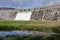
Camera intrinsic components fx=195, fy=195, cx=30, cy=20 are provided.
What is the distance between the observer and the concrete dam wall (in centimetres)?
346

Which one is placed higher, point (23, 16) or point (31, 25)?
point (23, 16)

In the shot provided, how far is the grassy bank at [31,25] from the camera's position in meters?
3.36

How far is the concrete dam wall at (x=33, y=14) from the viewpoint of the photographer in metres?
3.46

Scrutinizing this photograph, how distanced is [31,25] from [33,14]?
0.20 metres

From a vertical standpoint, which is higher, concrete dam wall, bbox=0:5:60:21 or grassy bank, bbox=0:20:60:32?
concrete dam wall, bbox=0:5:60:21

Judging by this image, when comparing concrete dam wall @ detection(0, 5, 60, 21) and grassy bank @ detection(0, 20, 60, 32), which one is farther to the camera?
concrete dam wall @ detection(0, 5, 60, 21)

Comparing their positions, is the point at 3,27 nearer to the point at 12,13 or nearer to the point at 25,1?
the point at 12,13

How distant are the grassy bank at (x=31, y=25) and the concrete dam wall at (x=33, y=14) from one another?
0.08m

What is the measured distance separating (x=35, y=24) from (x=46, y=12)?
0.29 m

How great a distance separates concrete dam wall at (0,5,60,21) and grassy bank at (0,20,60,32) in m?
0.08

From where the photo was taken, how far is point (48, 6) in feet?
11.6

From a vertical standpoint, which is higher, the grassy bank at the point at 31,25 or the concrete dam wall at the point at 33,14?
the concrete dam wall at the point at 33,14

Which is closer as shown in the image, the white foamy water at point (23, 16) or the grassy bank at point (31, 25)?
the grassy bank at point (31, 25)

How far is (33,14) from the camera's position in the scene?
3551 mm
